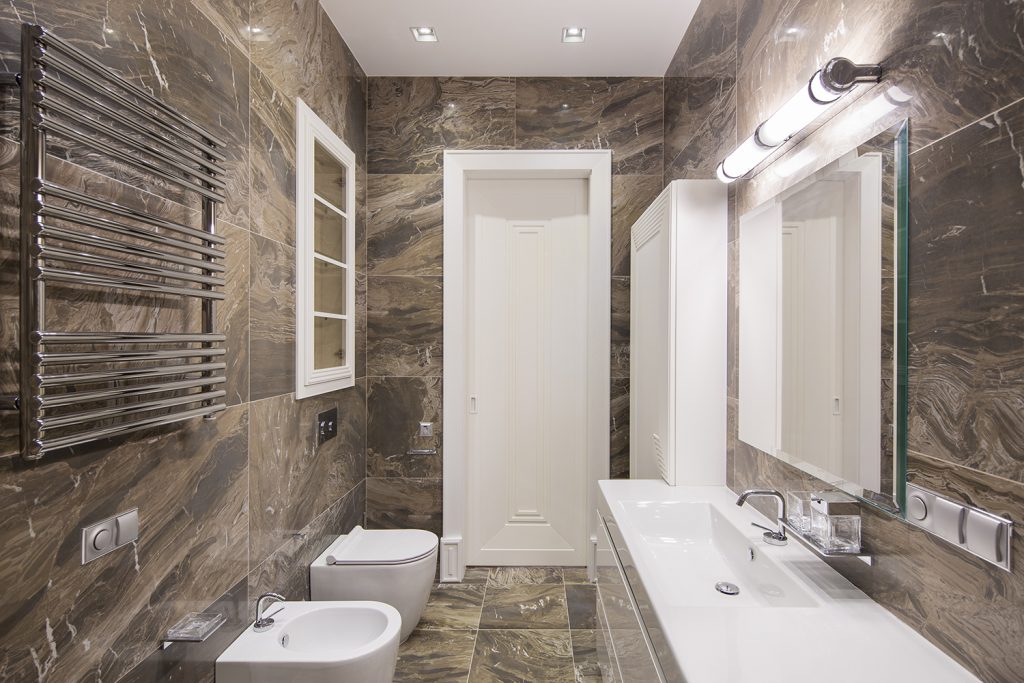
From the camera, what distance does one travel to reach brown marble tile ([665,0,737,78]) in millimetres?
1767

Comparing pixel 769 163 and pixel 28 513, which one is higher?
pixel 769 163

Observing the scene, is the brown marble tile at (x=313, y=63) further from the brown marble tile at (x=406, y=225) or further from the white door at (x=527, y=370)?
the white door at (x=527, y=370)

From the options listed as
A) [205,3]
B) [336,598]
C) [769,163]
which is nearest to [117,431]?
[205,3]

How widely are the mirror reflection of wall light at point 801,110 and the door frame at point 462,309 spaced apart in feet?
3.55

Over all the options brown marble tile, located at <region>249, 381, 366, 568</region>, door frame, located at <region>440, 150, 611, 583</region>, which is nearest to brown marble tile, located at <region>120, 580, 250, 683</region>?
brown marble tile, located at <region>249, 381, 366, 568</region>

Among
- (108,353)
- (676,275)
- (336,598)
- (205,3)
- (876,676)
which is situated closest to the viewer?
(876,676)

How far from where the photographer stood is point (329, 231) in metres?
2.26

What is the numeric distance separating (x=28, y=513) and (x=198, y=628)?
0.58 metres

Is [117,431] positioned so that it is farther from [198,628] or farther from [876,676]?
[876,676]

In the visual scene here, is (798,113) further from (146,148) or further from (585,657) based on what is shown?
(585,657)

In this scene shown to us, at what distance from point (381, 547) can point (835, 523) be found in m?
1.78

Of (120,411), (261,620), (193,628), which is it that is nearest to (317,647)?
(261,620)

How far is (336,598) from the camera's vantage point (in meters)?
2.07

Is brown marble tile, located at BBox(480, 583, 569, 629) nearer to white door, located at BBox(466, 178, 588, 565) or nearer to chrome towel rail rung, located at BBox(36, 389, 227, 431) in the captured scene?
white door, located at BBox(466, 178, 588, 565)
